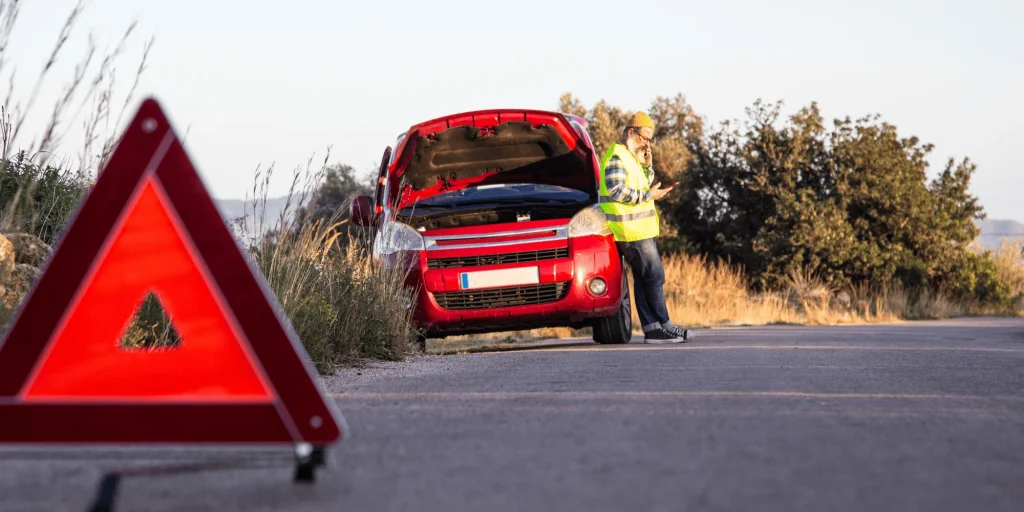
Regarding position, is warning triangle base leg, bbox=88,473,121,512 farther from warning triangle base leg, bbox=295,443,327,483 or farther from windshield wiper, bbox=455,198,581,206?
windshield wiper, bbox=455,198,581,206

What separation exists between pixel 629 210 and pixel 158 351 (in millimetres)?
8706

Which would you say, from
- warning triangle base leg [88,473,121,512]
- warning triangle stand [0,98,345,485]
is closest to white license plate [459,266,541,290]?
warning triangle stand [0,98,345,485]

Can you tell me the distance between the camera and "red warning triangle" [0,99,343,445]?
399 cm

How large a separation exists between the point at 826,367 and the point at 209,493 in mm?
5712

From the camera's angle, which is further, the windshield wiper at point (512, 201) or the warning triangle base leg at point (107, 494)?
the windshield wiper at point (512, 201)

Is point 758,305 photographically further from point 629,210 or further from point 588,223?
point 588,223

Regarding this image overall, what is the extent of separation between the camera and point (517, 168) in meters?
12.9

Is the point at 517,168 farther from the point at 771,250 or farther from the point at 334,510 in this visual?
the point at 771,250

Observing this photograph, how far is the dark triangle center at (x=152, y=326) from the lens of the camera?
777 centimetres

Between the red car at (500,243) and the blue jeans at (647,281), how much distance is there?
470mm

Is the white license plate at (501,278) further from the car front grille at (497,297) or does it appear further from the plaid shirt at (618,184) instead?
the plaid shirt at (618,184)

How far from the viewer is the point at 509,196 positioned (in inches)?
480

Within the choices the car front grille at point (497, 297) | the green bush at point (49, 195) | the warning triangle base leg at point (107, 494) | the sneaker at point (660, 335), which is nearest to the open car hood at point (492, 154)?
the car front grille at point (497, 297)

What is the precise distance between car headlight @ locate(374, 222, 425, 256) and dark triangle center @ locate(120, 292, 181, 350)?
3.68m
